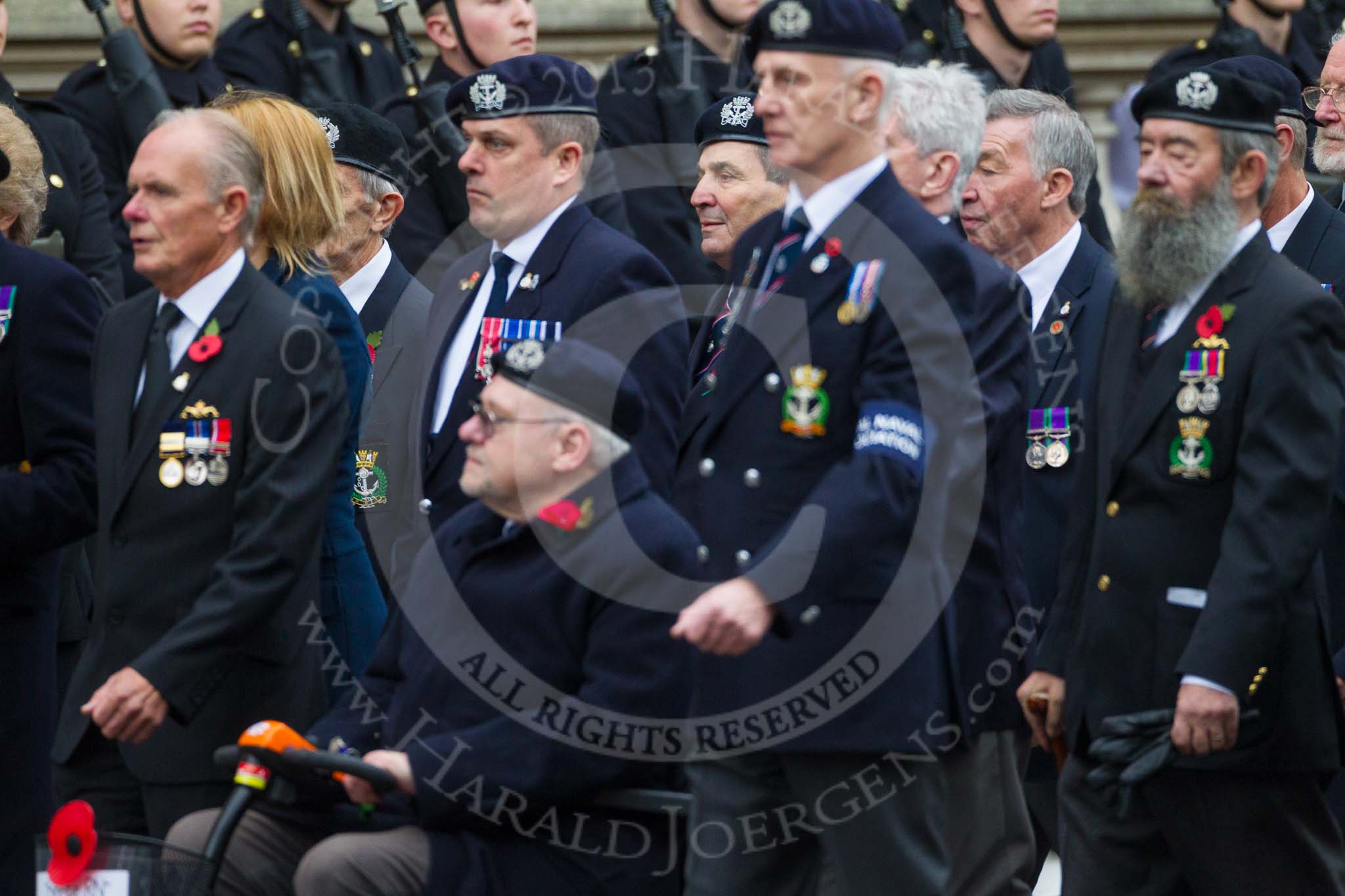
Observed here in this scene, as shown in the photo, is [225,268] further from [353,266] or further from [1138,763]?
[1138,763]

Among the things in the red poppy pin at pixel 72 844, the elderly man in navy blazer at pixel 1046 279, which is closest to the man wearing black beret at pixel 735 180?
the elderly man in navy blazer at pixel 1046 279

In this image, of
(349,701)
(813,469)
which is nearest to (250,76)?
(349,701)

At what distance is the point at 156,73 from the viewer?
7.23 meters

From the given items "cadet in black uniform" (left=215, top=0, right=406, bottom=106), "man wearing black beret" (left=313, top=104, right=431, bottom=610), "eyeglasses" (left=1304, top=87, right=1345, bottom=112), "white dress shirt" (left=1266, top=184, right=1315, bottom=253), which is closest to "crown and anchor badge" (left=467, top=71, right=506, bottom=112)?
"man wearing black beret" (left=313, top=104, right=431, bottom=610)

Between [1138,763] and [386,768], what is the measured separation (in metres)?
1.35

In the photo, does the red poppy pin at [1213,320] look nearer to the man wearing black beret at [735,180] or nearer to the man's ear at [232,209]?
the man wearing black beret at [735,180]

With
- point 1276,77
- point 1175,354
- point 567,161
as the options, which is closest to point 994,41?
point 1276,77

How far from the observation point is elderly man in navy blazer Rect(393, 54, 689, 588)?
473 centimetres

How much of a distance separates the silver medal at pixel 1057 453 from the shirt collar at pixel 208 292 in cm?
191

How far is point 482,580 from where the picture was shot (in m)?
4.16

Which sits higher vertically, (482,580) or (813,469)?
(813,469)

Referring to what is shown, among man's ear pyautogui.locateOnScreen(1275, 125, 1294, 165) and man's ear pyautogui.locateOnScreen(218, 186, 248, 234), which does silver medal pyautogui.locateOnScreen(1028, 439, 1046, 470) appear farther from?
man's ear pyautogui.locateOnScreen(218, 186, 248, 234)

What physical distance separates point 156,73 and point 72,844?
4098 mm

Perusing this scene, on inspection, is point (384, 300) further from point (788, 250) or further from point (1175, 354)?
point (1175, 354)
